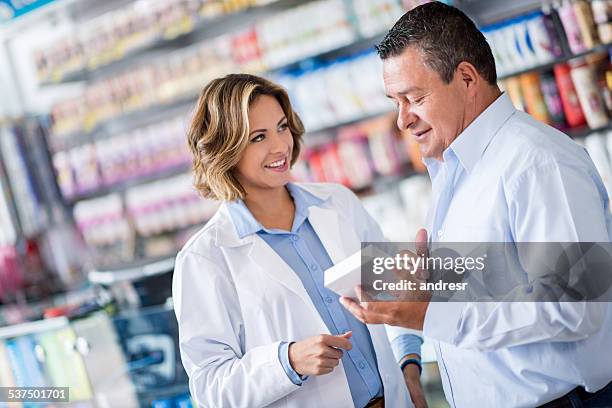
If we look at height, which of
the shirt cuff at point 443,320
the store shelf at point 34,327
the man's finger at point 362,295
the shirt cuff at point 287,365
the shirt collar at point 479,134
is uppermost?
the shirt collar at point 479,134

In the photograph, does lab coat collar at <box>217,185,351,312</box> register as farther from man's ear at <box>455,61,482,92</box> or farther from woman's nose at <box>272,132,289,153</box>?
man's ear at <box>455,61,482,92</box>

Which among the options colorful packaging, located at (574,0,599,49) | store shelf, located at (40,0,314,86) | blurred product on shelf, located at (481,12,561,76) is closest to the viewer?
colorful packaging, located at (574,0,599,49)

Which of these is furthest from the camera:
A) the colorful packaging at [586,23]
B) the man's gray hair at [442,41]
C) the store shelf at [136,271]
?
the colorful packaging at [586,23]

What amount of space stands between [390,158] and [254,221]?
2532 millimetres

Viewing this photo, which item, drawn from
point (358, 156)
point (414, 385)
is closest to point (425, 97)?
point (414, 385)

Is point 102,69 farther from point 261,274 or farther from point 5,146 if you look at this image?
point 261,274

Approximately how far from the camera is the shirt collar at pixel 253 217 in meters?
1.94

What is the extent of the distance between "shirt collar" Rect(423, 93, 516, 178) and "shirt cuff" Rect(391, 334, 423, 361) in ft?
2.11

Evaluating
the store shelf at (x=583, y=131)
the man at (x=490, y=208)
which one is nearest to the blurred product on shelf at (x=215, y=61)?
the store shelf at (x=583, y=131)

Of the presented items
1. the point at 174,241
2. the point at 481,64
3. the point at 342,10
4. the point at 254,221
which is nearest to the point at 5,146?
the point at 174,241

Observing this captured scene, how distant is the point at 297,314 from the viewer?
1.86 meters

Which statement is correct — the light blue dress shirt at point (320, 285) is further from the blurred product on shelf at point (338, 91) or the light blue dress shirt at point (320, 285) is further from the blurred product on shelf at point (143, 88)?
the blurred product on shelf at point (143, 88)

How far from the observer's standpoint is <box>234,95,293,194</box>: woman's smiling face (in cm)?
199

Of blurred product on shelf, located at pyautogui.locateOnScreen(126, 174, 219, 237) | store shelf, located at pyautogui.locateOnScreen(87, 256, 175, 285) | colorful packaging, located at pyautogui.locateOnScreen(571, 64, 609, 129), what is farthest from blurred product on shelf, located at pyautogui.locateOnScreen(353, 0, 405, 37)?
store shelf, located at pyautogui.locateOnScreen(87, 256, 175, 285)
